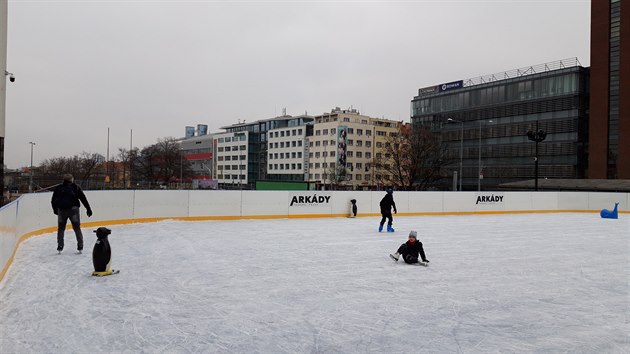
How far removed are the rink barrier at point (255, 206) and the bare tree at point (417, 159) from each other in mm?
28795

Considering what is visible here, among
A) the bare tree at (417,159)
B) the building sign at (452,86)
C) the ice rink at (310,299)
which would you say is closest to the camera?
the ice rink at (310,299)

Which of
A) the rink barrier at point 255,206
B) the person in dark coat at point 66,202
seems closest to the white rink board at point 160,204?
the rink barrier at point 255,206

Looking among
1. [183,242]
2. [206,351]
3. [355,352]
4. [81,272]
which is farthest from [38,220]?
[355,352]

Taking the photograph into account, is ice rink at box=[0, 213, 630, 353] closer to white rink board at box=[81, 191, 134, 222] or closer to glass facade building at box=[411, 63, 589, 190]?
white rink board at box=[81, 191, 134, 222]

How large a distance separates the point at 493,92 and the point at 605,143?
19.0m

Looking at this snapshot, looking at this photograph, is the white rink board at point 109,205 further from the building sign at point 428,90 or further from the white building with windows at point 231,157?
the white building with windows at point 231,157

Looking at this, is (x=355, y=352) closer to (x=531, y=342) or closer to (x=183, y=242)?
(x=531, y=342)

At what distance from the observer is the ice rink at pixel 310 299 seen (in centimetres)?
507

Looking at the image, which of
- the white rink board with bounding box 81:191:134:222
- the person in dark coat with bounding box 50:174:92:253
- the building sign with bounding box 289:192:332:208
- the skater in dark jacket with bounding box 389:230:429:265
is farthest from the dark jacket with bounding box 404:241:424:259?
the building sign with bounding box 289:192:332:208

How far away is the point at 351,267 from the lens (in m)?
9.71

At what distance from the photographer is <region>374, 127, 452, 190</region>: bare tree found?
5897 centimetres

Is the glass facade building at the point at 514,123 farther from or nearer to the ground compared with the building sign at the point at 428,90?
nearer to the ground

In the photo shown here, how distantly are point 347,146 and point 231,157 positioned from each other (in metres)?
41.8

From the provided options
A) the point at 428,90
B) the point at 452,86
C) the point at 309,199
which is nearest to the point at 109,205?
the point at 309,199
